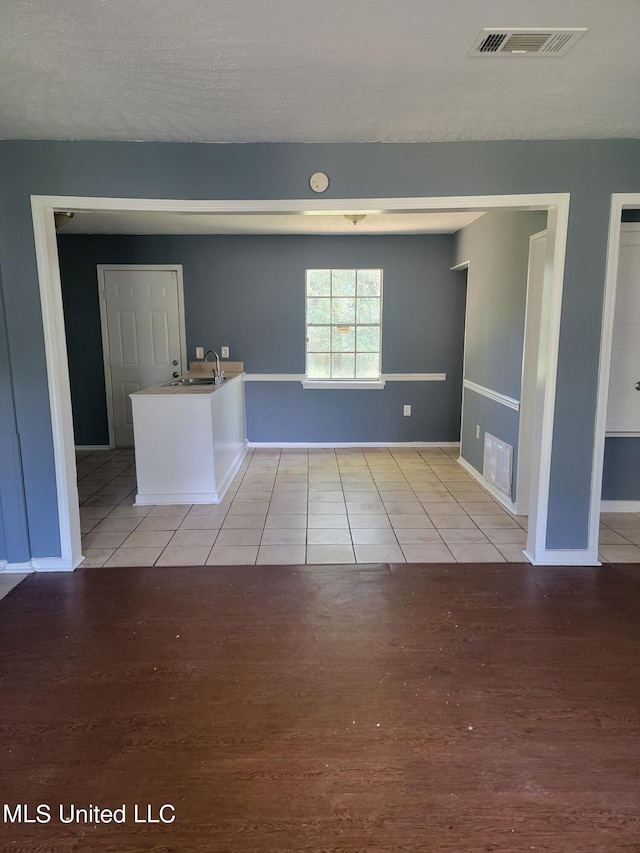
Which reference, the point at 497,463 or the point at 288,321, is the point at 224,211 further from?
the point at 288,321

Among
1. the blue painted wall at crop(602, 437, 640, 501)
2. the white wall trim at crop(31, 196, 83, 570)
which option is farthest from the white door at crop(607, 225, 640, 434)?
the white wall trim at crop(31, 196, 83, 570)

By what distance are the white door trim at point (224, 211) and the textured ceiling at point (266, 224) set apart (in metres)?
1.74

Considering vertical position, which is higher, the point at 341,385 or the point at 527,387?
the point at 527,387

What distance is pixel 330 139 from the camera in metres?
2.59

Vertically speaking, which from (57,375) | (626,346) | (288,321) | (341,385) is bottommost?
(341,385)

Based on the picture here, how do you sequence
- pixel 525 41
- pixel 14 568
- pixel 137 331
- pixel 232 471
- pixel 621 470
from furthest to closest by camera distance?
pixel 137 331, pixel 232 471, pixel 621 470, pixel 14 568, pixel 525 41

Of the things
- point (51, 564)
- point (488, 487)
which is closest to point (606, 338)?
point (488, 487)

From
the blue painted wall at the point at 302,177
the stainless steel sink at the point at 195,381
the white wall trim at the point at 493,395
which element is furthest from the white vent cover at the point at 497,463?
the stainless steel sink at the point at 195,381

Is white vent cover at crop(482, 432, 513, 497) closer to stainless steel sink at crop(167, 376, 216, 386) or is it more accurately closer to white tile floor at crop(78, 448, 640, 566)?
white tile floor at crop(78, 448, 640, 566)

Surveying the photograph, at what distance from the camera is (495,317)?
4.20 meters

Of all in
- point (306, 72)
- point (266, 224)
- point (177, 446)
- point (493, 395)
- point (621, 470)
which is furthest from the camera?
point (266, 224)

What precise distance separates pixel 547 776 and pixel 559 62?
2500mm

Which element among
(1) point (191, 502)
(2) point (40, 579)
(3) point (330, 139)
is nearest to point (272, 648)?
(2) point (40, 579)

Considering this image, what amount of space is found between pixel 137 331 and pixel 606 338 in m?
4.67
